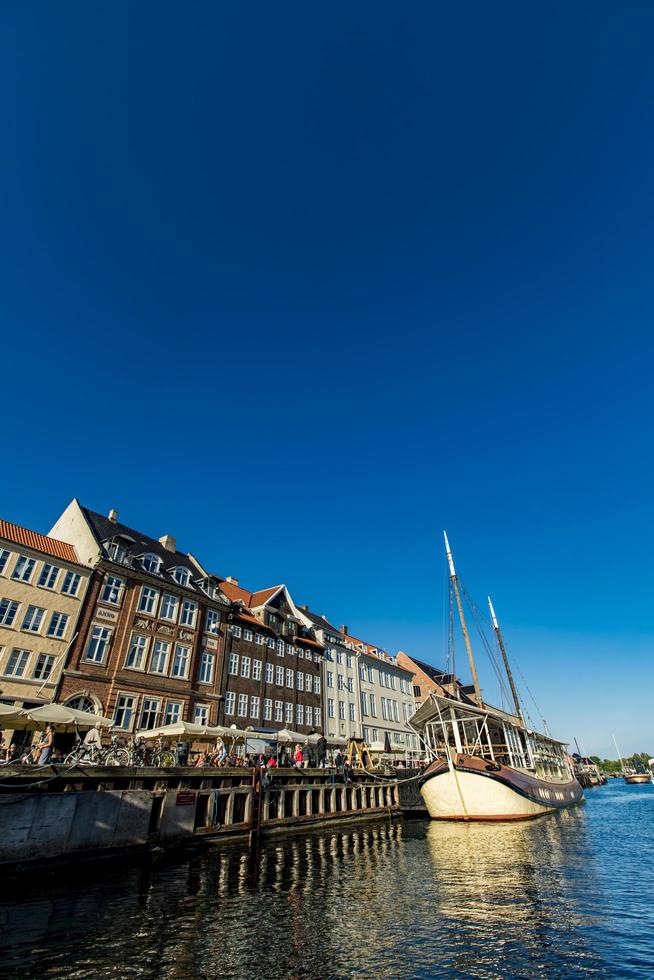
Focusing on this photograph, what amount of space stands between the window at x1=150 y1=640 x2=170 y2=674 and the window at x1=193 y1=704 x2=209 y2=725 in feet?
12.7

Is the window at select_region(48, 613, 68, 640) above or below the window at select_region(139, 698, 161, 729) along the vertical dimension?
above

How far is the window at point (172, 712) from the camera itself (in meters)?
34.6

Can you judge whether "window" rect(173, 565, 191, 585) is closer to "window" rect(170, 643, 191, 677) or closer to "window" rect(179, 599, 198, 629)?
"window" rect(179, 599, 198, 629)

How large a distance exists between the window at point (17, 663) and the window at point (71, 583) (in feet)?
13.6

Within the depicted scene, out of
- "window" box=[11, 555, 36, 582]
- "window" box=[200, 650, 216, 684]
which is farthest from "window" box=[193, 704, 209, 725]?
"window" box=[11, 555, 36, 582]

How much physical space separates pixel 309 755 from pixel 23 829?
27.8 metres

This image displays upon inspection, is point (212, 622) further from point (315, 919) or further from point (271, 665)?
point (315, 919)

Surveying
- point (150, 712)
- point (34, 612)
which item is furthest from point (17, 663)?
point (150, 712)

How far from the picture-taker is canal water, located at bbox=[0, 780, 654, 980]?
29.9 ft

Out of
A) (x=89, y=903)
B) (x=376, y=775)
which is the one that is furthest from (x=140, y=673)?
(x=89, y=903)

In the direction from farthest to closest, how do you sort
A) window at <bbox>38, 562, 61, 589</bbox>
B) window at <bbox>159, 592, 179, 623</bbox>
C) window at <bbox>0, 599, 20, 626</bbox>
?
window at <bbox>159, 592, 179, 623</bbox> → window at <bbox>38, 562, 61, 589</bbox> → window at <bbox>0, 599, 20, 626</bbox>

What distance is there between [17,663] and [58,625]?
10.0 feet

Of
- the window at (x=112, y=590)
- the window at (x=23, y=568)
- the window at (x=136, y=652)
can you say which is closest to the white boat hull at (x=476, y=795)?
the window at (x=136, y=652)

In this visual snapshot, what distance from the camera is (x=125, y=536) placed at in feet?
118
